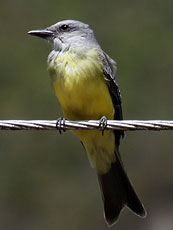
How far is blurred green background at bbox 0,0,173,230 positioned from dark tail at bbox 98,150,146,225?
124 inches

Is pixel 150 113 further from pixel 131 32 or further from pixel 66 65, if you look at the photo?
pixel 66 65

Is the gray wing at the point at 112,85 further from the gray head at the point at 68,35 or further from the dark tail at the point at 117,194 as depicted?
the dark tail at the point at 117,194

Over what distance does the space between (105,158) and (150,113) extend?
4195 millimetres

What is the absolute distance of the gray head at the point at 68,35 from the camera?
8.38 m

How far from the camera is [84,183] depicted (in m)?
12.3

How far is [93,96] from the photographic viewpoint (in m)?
8.00

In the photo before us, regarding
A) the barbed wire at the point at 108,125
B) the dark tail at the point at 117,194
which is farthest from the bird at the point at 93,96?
the barbed wire at the point at 108,125

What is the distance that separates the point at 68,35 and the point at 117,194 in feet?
4.67

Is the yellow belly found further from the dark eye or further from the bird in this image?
the dark eye

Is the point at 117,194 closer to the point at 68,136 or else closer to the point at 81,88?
the point at 81,88

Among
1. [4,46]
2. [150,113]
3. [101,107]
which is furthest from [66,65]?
[4,46]

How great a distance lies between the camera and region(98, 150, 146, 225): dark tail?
27.0 feet

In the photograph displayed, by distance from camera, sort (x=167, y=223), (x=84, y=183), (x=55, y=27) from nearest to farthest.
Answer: (x=55, y=27), (x=167, y=223), (x=84, y=183)

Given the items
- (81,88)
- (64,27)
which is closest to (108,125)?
(81,88)
